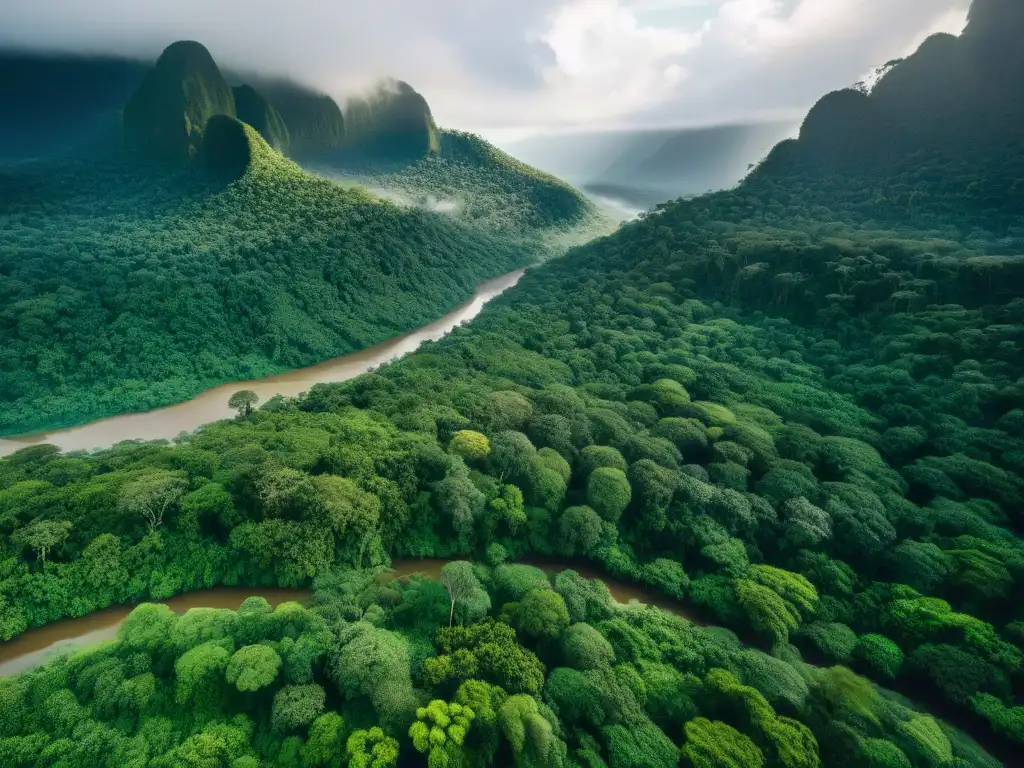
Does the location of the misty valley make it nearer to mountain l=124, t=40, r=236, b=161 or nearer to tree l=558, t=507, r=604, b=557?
tree l=558, t=507, r=604, b=557

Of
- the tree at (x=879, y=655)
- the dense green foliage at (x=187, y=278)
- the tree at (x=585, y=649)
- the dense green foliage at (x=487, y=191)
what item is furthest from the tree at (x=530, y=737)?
the dense green foliage at (x=487, y=191)

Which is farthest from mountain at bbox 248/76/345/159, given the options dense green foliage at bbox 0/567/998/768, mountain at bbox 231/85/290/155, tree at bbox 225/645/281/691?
tree at bbox 225/645/281/691

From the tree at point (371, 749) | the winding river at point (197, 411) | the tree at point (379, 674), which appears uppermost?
the tree at point (379, 674)

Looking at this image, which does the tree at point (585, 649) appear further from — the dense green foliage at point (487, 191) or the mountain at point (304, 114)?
the mountain at point (304, 114)

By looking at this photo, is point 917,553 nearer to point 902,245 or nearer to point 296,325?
point 902,245

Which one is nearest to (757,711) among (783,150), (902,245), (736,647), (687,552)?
(736,647)

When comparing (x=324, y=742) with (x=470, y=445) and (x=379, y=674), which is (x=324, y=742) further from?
(x=470, y=445)
